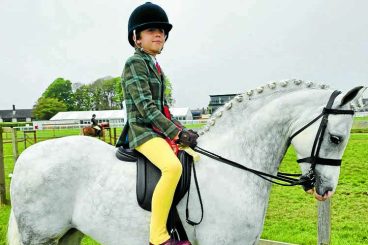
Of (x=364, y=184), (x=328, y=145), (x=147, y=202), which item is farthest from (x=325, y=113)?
(x=364, y=184)

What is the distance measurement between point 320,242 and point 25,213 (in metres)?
3.62

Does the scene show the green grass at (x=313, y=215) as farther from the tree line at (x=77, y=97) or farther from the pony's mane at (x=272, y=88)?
the tree line at (x=77, y=97)

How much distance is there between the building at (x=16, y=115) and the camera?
377 ft

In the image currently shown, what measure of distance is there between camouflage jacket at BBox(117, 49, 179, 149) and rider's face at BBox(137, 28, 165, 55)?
0.24 ft

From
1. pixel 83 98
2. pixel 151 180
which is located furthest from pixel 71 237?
pixel 83 98

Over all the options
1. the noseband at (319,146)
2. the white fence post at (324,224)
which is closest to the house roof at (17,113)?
the white fence post at (324,224)

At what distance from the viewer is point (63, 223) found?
3.28 meters

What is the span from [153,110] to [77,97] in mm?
106601

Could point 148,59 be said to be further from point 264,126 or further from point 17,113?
point 17,113

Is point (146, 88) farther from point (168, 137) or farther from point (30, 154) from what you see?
point (30, 154)

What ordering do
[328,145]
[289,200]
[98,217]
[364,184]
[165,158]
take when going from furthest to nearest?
[364,184]
[289,200]
[98,217]
[165,158]
[328,145]

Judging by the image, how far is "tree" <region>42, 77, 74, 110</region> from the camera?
105 meters

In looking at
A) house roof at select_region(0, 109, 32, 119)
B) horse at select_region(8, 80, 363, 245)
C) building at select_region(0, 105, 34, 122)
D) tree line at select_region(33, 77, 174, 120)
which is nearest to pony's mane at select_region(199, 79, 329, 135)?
horse at select_region(8, 80, 363, 245)

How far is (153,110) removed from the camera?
9.95 feet
